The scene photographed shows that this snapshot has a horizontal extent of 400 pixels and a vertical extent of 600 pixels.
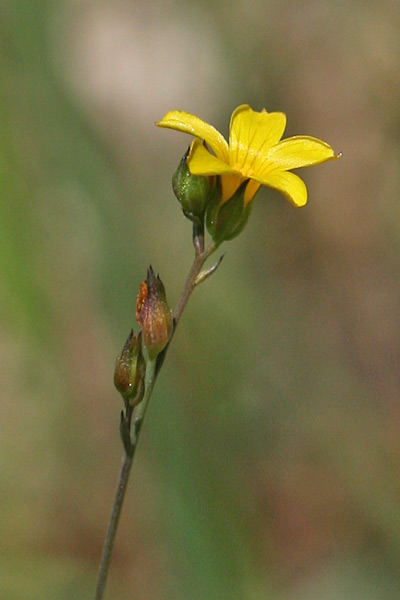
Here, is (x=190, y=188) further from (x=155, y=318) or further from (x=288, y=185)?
(x=155, y=318)

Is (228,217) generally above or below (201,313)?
above

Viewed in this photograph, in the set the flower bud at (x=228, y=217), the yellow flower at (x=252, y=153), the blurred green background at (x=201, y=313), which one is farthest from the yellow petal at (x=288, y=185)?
the blurred green background at (x=201, y=313)

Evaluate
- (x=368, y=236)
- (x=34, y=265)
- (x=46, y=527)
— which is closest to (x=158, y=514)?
(x=46, y=527)

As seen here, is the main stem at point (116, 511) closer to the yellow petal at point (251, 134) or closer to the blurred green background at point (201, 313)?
the yellow petal at point (251, 134)

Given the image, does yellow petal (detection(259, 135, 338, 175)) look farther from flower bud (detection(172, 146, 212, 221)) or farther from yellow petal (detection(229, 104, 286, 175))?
flower bud (detection(172, 146, 212, 221))

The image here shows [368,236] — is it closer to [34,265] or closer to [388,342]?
[388,342]

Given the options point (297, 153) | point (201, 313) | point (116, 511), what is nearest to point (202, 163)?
point (297, 153)
